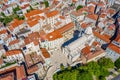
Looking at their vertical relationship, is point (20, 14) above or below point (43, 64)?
above

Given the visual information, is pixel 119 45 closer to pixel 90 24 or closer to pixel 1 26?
pixel 90 24

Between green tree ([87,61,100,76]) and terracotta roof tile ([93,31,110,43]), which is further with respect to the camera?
terracotta roof tile ([93,31,110,43])

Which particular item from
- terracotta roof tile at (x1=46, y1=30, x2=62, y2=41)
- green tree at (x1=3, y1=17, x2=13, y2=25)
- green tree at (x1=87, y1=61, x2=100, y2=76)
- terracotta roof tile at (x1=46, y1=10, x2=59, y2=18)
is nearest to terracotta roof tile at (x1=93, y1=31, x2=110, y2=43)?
green tree at (x1=87, y1=61, x2=100, y2=76)

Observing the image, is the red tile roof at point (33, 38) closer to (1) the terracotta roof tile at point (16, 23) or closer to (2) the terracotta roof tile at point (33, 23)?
(2) the terracotta roof tile at point (33, 23)

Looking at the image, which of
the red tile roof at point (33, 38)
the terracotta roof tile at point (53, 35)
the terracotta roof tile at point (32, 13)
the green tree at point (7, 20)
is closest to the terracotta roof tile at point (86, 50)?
the terracotta roof tile at point (53, 35)

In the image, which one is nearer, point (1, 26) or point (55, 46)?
point (55, 46)

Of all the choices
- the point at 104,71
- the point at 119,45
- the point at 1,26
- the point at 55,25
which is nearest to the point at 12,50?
the point at 1,26

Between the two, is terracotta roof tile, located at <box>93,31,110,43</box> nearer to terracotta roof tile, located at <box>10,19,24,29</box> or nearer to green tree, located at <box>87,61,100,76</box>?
green tree, located at <box>87,61,100,76</box>

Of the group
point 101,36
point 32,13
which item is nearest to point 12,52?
point 32,13

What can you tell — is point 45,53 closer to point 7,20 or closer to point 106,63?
point 106,63
